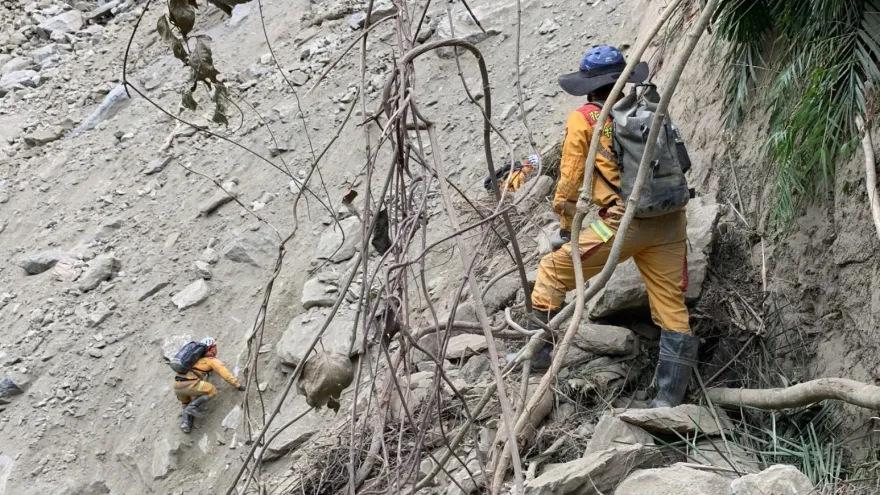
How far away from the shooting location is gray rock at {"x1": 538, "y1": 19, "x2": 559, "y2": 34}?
7.61 m

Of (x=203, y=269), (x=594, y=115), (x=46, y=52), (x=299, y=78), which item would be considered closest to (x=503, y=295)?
(x=594, y=115)

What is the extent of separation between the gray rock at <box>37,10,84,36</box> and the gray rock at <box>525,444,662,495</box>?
35.6 feet

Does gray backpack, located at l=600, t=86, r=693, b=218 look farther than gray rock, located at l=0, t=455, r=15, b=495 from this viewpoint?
No

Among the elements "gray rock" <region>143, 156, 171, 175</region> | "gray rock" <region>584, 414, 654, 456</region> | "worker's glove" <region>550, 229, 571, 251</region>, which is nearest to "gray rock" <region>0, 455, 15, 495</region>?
"gray rock" <region>143, 156, 171, 175</region>

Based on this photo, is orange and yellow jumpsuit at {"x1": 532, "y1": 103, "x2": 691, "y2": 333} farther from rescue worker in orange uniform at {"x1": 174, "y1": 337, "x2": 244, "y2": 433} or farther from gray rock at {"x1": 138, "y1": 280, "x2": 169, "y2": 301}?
gray rock at {"x1": 138, "y1": 280, "x2": 169, "y2": 301}

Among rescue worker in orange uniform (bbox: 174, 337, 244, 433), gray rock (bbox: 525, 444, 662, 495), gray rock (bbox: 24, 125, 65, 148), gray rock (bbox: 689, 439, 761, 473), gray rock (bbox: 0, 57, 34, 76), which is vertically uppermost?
gray rock (bbox: 0, 57, 34, 76)

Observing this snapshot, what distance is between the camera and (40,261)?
7.66m

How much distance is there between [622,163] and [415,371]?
1.90 metres

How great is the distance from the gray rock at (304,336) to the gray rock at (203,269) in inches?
51.2

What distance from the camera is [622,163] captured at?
338 cm

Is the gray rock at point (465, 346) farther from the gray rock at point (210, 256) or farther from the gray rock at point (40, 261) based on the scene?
the gray rock at point (40, 261)

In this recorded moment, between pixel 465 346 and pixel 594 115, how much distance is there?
62.0 inches

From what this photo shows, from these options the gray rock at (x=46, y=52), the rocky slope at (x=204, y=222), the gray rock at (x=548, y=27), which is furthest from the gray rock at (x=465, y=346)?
the gray rock at (x=46, y=52)

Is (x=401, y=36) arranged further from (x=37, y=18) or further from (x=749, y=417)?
(x=37, y=18)
